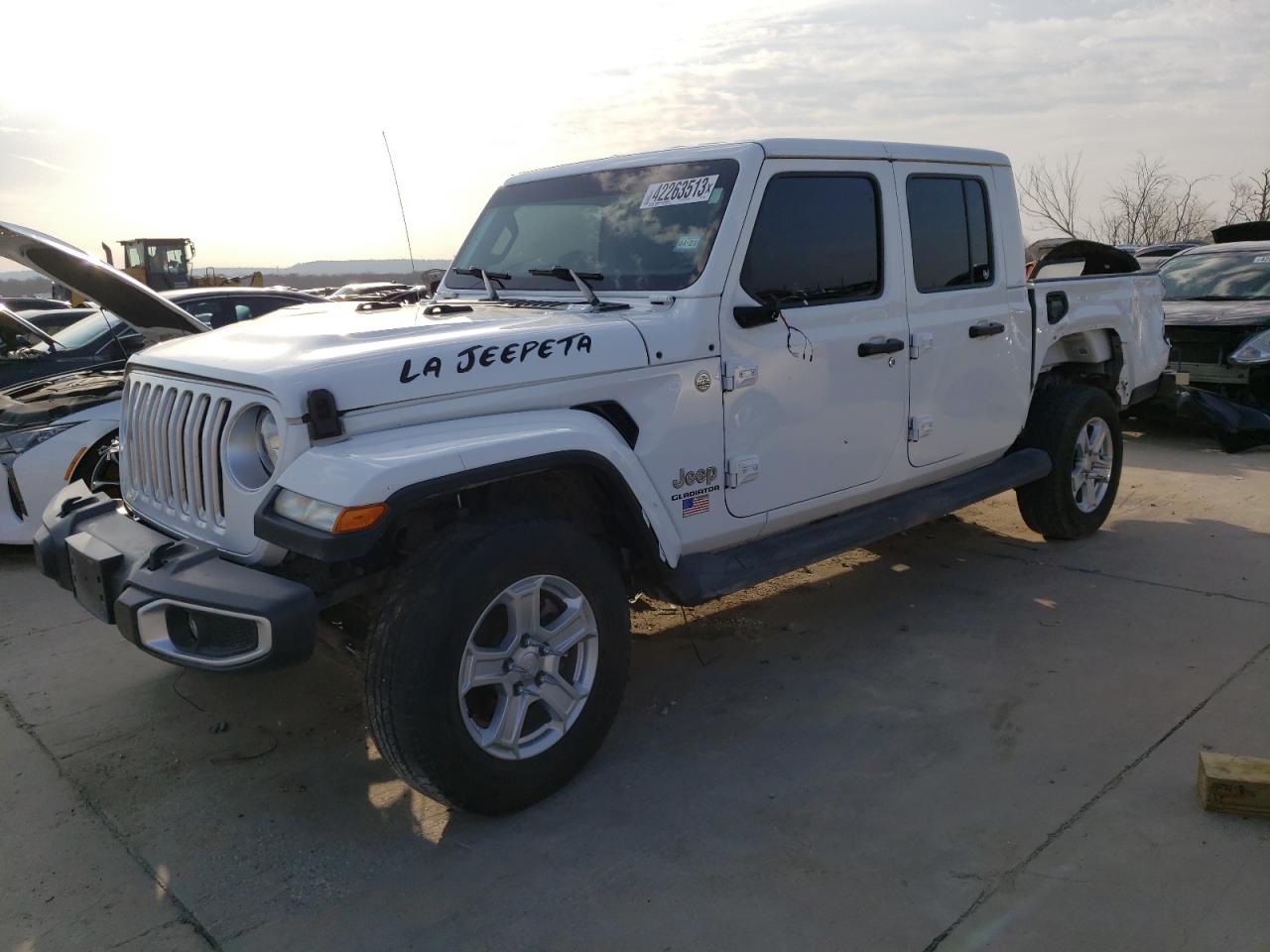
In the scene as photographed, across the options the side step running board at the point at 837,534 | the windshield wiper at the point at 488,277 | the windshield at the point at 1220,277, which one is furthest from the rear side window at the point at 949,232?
the windshield at the point at 1220,277

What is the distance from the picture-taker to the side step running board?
11.6 feet

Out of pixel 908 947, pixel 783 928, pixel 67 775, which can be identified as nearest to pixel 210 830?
pixel 67 775

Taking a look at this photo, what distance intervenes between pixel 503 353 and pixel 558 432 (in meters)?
0.34

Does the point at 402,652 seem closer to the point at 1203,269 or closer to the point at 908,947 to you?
the point at 908,947

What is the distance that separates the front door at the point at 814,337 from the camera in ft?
12.2

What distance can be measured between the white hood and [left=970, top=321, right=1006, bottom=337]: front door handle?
1974 millimetres

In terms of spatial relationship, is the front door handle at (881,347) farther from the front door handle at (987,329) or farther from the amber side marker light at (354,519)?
the amber side marker light at (354,519)

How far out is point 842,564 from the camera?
5598 mm

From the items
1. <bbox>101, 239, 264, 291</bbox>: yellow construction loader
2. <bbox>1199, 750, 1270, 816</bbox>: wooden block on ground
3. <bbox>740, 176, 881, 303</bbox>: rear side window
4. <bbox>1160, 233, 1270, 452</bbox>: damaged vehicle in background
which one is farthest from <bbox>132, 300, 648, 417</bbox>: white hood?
<bbox>101, 239, 264, 291</bbox>: yellow construction loader

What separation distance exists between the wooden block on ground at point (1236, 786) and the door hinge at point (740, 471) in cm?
171

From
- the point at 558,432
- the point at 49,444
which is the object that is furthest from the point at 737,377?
the point at 49,444

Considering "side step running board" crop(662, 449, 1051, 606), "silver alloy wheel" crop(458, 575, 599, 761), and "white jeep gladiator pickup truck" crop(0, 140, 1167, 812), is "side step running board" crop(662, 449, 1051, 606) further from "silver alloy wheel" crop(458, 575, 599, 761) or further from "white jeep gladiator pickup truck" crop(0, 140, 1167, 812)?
"silver alloy wheel" crop(458, 575, 599, 761)

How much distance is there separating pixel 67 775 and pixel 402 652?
1582 millimetres

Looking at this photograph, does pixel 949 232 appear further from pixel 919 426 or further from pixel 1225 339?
pixel 1225 339
